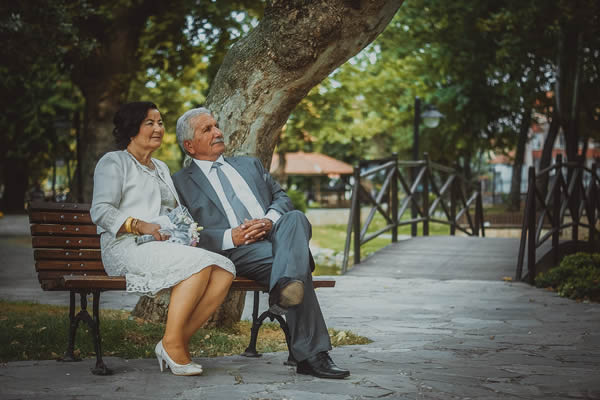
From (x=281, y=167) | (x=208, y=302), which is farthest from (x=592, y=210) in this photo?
(x=281, y=167)

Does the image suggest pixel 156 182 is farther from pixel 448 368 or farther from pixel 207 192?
pixel 448 368

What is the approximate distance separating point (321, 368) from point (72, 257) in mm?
1795

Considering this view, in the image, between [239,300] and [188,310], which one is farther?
[239,300]

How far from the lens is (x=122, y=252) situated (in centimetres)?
450

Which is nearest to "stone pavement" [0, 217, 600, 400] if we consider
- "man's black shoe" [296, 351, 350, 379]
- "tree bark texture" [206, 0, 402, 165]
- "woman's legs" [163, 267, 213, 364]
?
"man's black shoe" [296, 351, 350, 379]

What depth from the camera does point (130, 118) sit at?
15.7ft

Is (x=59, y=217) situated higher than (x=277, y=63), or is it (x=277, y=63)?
(x=277, y=63)

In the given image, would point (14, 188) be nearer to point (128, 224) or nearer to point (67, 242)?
point (67, 242)

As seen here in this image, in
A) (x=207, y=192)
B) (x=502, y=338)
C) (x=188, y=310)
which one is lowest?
(x=502, y=338)

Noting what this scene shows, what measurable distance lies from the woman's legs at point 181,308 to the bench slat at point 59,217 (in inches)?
43.2

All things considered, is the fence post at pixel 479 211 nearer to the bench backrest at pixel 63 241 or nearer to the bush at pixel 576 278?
the bush at pixel 576 278

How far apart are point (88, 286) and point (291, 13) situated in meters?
2.64

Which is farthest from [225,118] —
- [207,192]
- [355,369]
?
[355,369]

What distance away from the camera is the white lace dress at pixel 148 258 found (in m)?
4.25
